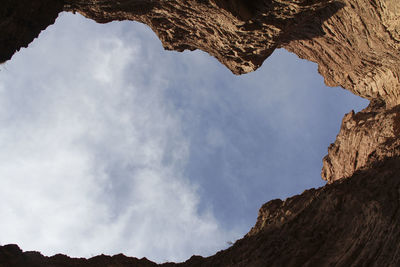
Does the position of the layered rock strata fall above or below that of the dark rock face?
above

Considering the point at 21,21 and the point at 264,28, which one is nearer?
the point at 21,21

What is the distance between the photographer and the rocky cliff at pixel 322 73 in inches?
343

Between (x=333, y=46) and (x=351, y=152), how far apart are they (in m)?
6.01

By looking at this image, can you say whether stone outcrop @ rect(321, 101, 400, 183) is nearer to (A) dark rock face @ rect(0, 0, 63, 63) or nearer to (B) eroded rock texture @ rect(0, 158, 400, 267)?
(B) eroded rock texture @ rect(0, 158, 400, 267)

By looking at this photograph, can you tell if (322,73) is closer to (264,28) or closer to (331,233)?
(264,28)

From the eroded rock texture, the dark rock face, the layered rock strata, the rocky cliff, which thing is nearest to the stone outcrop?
the rocky cliff

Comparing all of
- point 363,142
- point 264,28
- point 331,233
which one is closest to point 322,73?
point 363,142

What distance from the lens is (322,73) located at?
21.7 metres

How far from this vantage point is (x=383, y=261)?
6961mm

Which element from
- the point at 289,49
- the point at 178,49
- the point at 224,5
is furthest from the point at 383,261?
the point at 289,49

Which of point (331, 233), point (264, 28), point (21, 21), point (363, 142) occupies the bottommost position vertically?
point (331, 233)

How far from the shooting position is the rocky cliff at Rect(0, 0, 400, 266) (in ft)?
28.6

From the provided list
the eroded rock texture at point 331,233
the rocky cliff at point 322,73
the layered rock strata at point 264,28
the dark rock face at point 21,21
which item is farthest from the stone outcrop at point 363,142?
the dark rock face at point 21,21

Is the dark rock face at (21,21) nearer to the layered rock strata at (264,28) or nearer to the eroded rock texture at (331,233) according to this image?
the layered rock strata at (264,28)
